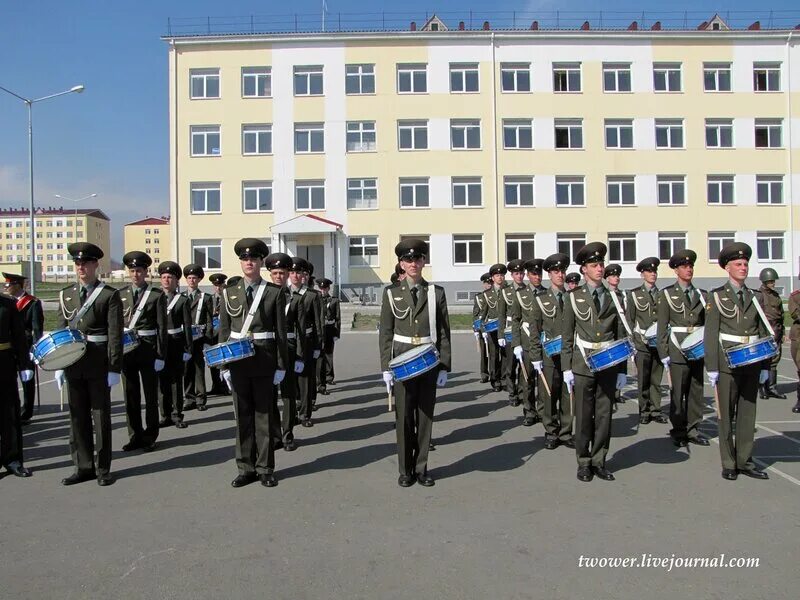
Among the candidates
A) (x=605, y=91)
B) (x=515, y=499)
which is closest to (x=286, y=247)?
(x=605, y=91)

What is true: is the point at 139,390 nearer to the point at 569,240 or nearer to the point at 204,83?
the point at 569,240

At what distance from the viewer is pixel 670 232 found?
33.9m

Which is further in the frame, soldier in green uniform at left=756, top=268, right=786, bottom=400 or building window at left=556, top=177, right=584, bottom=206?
building window at left=556, top=177, right=584, bottom=206

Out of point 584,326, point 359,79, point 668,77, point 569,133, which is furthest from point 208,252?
point 584,326

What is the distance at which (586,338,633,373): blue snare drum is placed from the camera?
19.2 feet

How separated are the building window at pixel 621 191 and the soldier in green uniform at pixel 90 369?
31484 mm

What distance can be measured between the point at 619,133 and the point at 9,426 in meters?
33.5

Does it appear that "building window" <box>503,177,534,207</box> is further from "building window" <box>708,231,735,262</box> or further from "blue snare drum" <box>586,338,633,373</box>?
"blue snare drum" <box>586,338,633,373</box>

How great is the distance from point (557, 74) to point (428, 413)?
32.1 metres

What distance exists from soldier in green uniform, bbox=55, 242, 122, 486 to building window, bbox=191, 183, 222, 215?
2851 centimetres

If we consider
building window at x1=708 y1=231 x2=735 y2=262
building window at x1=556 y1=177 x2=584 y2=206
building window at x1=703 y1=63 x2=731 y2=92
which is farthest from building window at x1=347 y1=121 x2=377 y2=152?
building window at x1=708 y1=231 x2=735 y2=262

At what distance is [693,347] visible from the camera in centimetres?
724

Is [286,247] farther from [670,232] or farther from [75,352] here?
[75,352]

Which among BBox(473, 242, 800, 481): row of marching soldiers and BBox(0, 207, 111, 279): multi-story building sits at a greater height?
BBox(0, 207, 111, 279): multi-story building
